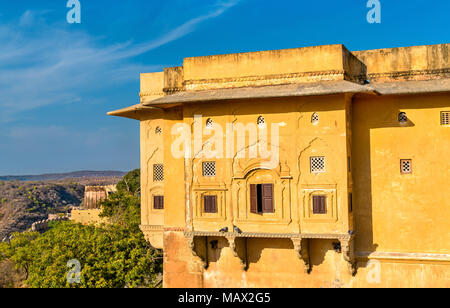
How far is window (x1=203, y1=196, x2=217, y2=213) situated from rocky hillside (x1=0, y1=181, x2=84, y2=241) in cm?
4368

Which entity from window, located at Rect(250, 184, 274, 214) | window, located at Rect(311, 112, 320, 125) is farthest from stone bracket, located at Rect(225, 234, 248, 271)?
window, located at Rect(311, 112, 320, 125)

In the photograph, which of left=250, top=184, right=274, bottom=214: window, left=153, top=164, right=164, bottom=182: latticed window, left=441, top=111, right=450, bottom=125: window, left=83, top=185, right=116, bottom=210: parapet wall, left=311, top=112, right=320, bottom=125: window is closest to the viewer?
left=441, top=111, right=450, bottom=125: window

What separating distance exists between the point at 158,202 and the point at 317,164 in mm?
7593

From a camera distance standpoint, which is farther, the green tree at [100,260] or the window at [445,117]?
the green tree at [100,260]

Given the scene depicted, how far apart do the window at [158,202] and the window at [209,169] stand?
356 cm

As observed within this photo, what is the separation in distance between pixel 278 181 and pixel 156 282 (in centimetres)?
930

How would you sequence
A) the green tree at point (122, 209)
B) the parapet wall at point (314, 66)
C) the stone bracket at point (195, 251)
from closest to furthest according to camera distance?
the parapet wall at point (314, 66) → the stone bracket at point (195, 251) → the green tree at point (122, 209)

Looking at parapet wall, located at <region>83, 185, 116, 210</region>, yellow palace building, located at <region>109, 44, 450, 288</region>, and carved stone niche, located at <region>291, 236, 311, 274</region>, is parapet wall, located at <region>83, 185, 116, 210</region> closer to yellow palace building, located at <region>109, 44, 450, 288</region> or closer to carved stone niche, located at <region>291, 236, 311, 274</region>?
yellow palace building, located at <region>109, 44, 450, 288</region>

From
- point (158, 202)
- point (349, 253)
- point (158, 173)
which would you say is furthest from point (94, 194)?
point (349, 253)

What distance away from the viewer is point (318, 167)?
17172mm

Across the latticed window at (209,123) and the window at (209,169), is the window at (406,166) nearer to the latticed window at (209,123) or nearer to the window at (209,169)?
the window at (209,169)

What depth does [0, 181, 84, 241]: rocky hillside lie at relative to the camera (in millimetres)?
63219

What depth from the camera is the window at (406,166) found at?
17156mm

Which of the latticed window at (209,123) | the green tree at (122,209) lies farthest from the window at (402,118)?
the green tree at (122,209)
